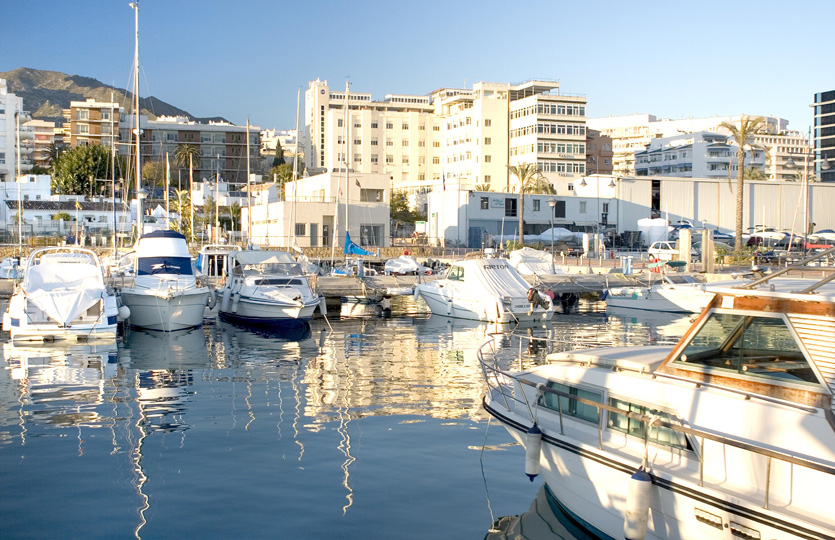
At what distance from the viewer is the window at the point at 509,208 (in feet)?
247

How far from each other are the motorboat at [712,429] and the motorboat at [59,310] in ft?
62.5

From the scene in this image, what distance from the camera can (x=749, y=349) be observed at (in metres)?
8.37

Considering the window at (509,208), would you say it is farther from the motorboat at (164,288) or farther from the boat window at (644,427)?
the boat window at (644,427)

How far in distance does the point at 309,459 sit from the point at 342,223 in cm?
5151

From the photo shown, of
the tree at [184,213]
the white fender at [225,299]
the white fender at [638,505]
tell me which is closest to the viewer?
the white fender at [638,505]

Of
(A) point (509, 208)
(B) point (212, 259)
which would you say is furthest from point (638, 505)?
(A) point (509, 208)

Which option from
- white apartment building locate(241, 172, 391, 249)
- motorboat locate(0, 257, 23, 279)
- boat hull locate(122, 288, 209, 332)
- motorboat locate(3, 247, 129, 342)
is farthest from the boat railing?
white apartment building locate(241, 172, 391, 249)

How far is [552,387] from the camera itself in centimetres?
987

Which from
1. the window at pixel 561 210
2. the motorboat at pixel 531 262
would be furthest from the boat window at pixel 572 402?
the window at pixel 561 210

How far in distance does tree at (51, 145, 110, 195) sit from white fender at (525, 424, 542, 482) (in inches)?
4247

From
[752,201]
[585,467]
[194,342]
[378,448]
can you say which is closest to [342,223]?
[194,342]

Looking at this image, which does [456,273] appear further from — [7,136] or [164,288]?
[7,136]

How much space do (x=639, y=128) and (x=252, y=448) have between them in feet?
579

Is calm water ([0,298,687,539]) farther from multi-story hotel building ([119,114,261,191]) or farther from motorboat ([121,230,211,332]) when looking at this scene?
multi-story hotel building ([119,114,261,191])
